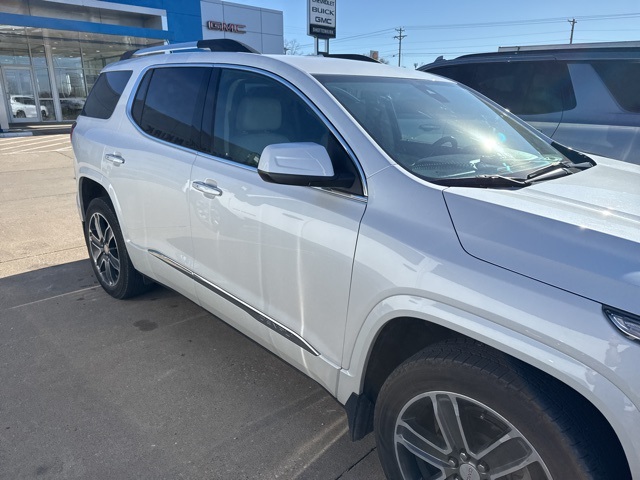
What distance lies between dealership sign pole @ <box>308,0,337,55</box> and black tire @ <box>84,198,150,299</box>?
22.5ft

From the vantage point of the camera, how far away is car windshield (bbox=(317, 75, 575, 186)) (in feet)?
7.00

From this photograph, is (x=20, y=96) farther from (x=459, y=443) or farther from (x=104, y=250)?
(x=459, y=443)

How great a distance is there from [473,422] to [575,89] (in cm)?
421

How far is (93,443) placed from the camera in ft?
8.16

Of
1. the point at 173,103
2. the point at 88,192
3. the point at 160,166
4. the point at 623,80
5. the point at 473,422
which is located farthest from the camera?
the point at 623,80

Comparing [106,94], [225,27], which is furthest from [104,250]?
[225,27]

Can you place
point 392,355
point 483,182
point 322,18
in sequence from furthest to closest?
point 322,18 < point 392,355 < point 483,182

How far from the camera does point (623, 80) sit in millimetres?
4613

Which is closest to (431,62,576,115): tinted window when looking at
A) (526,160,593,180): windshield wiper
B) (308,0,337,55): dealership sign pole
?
(526,160,593,180): windshield wiper

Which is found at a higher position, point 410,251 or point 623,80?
point 623,80

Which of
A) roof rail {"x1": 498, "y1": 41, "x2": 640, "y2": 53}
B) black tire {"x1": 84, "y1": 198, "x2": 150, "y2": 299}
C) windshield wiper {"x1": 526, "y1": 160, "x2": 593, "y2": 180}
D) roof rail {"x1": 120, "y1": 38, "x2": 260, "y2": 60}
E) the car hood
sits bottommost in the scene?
black tire {"x1": 84, "y1": 198, "x2": 150, "y2": 299}

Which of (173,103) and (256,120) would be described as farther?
(173,103)

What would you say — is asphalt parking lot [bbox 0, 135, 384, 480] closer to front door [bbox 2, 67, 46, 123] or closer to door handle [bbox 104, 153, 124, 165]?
door handle [bbox 104, 153, 124, 165]

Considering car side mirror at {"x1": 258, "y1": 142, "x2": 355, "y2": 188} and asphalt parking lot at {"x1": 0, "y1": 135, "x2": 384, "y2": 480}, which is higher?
car side mirror at {"x1": 258, "y1": 142, "x2": 355, "y2": 188}
